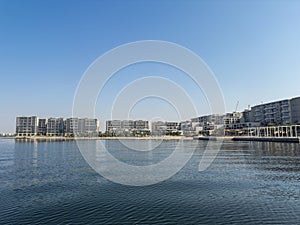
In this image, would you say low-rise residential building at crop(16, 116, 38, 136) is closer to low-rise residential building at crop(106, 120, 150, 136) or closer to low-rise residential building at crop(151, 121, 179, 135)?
low-rise residential building at crop(106, 120, 150, 136)

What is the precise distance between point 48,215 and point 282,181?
13.7m

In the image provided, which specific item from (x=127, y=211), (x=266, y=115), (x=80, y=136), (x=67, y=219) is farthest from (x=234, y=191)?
(x=80, y=136)

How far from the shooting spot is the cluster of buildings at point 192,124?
85.9 meters

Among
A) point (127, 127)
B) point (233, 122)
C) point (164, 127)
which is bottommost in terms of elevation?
point (164, 127)

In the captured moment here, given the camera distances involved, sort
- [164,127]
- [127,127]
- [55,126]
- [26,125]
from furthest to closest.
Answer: [164,127], [127,127], [55,126], [26,125]

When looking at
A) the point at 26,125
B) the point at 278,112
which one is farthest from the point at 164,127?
the point at 278,112

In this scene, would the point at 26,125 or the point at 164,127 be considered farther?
the point at 164,127

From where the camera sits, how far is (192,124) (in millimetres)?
155375

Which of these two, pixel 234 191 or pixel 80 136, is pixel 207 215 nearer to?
pixel 234 191

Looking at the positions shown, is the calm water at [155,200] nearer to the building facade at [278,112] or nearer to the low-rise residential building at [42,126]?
the building facade at [278,112]

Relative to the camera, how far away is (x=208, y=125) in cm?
14300

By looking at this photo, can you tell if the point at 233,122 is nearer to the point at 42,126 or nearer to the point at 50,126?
the point at 50,126

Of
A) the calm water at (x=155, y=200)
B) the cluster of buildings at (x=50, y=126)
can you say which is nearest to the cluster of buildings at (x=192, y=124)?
the cluster of buildings at (x=50, y=126)

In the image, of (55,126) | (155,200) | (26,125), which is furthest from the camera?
(55,126)
